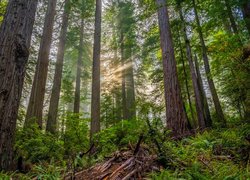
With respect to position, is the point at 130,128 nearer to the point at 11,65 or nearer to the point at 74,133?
the point at 74,133

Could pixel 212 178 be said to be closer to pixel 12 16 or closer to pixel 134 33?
pixel 12 16

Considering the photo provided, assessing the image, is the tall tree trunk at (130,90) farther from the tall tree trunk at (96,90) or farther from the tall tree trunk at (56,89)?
the tall tree trunk at (96,90)

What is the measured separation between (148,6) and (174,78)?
3670 mm

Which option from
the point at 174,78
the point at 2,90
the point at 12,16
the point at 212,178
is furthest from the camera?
the point at 174,78

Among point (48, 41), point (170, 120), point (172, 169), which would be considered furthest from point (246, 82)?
point (48, 41)

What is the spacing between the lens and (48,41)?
9992 millimetres

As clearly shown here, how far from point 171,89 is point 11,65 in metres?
4.42

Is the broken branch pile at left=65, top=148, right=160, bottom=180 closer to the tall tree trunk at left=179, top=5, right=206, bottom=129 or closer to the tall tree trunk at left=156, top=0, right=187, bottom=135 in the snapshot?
the tall tree trunk at left=156, top=0, right=187, bottom=135

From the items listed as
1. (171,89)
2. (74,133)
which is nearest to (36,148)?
(74,133)

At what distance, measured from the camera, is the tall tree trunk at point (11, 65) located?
3217 millimetres

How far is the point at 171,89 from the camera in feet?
21.1

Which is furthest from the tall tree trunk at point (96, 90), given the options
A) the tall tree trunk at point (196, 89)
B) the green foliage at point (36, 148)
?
the tall tree trunk at point (196, 89)

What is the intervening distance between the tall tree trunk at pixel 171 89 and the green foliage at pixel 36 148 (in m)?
3.11

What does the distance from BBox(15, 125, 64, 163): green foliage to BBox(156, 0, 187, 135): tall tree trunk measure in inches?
122
